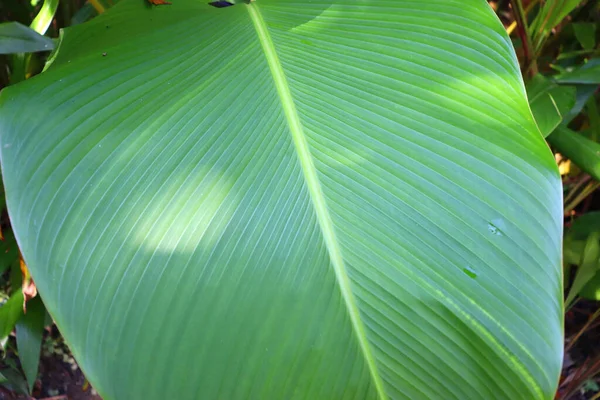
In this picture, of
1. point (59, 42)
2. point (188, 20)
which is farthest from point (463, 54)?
point (59, 42)

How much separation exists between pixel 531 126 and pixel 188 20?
418mm

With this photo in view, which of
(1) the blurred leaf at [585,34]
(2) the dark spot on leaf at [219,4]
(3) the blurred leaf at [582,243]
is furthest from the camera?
(1) the blurred leaf at [585,34]

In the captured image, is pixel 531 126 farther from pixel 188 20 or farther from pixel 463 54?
pixel 188 20

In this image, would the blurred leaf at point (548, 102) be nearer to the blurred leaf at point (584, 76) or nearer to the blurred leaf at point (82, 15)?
the blurred leaf at point (584, 76)

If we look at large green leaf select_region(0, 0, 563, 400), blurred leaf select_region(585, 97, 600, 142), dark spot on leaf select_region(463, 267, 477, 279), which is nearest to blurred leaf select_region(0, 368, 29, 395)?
large green leaf select_region(0, 0, 563, 400)

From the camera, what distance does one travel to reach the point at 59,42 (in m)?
0.50

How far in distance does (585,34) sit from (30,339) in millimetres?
1381

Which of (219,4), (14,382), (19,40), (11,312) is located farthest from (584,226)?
(14,382)

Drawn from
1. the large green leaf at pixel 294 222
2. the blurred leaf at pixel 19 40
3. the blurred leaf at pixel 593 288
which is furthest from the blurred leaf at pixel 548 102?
the blurred leaf at pixel 19 40

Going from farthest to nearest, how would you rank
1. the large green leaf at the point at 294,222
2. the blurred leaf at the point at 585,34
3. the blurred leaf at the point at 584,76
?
the blurred leaf at the point at 585,34, the blurred leaf at the point at 584,76, the large green leaf at the point at 294,222

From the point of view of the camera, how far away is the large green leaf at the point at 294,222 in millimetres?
367

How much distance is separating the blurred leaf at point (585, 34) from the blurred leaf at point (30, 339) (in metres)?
1.32

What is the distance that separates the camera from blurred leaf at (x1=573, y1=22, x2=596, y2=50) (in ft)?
3.20

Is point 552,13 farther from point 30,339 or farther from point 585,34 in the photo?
point 30,339
